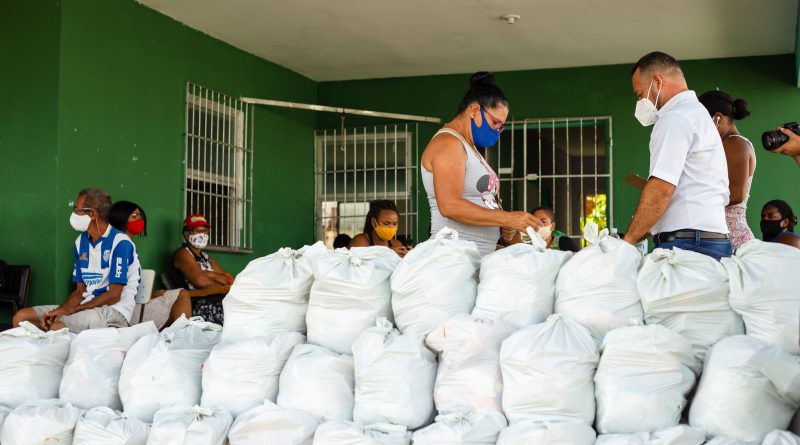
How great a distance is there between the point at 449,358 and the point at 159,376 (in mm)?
864

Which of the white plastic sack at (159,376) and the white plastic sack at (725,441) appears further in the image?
the white plastic sack at (159,376)

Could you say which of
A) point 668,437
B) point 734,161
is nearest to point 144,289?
point 734,161

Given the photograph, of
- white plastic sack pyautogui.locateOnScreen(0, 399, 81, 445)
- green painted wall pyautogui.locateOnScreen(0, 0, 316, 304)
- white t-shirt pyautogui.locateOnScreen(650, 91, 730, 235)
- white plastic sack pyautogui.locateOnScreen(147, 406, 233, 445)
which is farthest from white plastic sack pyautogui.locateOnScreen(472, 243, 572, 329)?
green painted wall pyautogui.locateOnScreen(0, 0, 316, 304)

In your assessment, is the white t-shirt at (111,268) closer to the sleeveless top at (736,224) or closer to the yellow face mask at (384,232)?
the yellow face mask at (384,232)

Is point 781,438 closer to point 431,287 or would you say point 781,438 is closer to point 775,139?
point 431,287

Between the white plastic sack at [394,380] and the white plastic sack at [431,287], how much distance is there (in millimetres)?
77

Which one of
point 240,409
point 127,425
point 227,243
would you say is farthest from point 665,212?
point 227,243

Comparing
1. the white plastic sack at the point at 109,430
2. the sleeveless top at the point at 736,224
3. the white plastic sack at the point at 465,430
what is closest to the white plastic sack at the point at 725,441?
the white plastic sack at the point at 465,430

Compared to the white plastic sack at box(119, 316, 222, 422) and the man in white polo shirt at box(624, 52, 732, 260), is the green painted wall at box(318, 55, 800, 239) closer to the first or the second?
the man in white polo shirt at box(624, 52, 732, 260)

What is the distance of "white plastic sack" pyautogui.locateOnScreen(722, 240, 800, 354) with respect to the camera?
6.99 feet

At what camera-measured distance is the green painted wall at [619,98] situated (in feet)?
27.0

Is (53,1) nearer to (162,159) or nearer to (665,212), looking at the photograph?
(162,159)

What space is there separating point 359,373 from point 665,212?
1175mm

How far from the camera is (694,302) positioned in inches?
88.2
